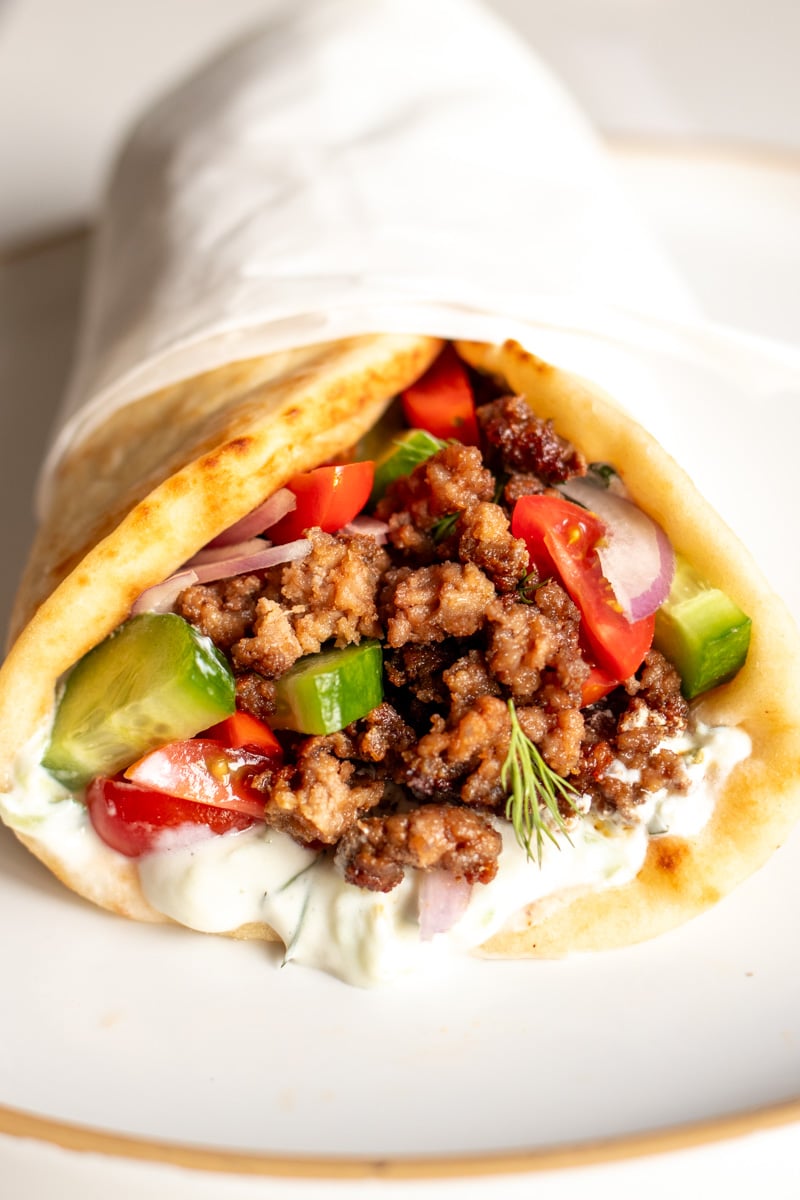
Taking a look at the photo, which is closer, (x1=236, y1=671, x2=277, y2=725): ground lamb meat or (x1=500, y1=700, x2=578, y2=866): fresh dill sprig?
(x1=500, y1=700, x2=578, y2=866): fresh dill sprig

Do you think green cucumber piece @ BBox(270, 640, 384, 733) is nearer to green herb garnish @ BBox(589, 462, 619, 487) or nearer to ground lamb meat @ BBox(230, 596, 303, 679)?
ground lamb meat @ BBox(230, 596, 303, 679)

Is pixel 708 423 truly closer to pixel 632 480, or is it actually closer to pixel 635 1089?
pixel 632 480

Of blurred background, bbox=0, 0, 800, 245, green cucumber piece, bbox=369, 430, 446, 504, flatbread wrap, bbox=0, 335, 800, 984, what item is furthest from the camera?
blurred background, bbox=0, 0, 800, 245

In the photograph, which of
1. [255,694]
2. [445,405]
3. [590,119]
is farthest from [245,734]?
[590,119]

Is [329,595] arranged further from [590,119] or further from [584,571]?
[590,119]

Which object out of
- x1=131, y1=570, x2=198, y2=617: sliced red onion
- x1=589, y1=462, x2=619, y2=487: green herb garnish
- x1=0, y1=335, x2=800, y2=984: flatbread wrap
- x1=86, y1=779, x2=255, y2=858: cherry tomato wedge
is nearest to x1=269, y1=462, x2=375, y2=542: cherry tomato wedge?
x1=0, y1=335, x2=800, y2=984: flatbread wrap
